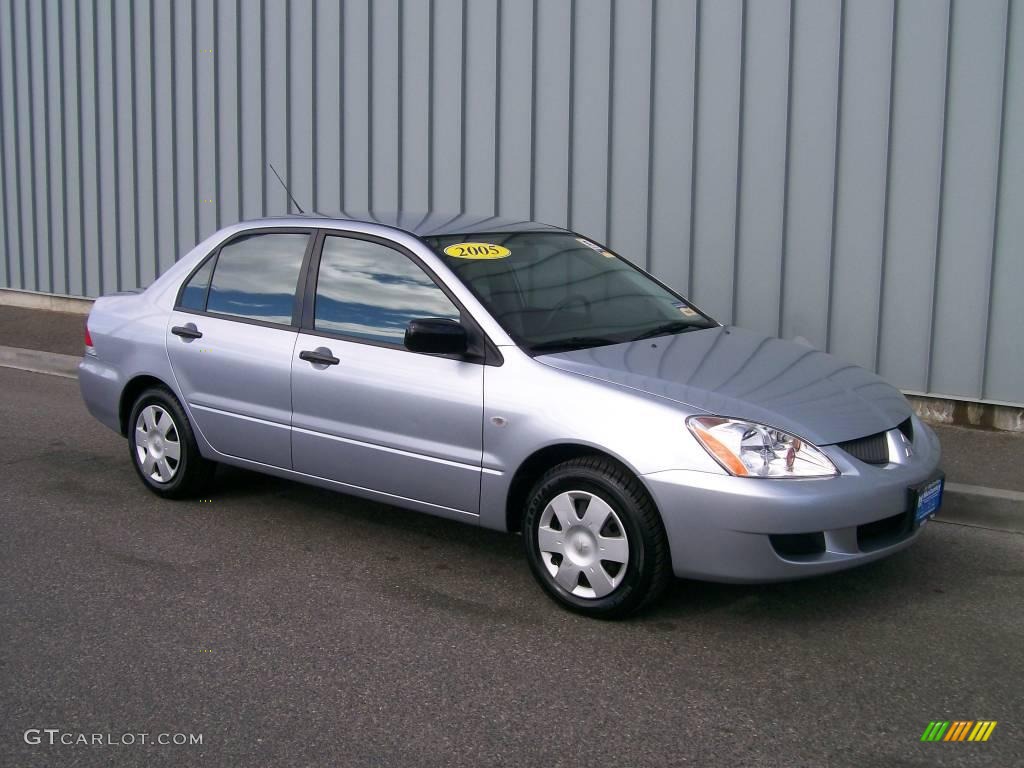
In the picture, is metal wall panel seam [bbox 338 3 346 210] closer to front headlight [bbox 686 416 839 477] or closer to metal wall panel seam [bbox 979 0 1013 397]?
metal wall panel seam [bbox 979 0 1013 397]

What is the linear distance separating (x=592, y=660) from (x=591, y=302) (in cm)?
186

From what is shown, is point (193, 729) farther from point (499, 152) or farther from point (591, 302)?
point (499, 152)

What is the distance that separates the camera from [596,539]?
4.44m

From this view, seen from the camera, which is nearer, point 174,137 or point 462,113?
point 462,113

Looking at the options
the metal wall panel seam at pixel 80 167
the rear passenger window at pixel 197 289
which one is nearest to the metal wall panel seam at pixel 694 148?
the rear passenger window at pixel 197 289

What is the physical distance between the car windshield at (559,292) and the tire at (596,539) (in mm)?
653

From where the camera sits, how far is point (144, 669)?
13.3 feet

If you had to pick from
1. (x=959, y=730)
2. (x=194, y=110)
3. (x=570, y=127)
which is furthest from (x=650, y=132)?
(x=959, y=730)

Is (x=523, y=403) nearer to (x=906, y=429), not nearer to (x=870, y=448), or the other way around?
(x=870, y=448)

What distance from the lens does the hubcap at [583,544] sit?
441cm

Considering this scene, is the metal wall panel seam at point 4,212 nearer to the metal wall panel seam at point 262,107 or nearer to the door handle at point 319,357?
the metal wall panel seam at point 262,107

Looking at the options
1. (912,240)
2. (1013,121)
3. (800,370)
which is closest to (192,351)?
(800,370)

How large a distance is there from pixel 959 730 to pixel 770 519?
3.06ft

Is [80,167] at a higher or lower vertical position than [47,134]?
lower
